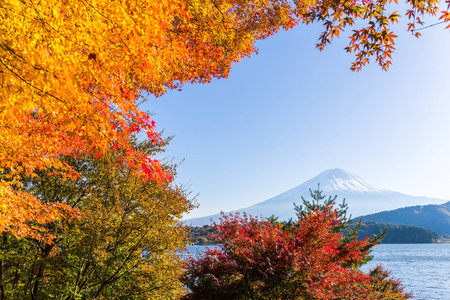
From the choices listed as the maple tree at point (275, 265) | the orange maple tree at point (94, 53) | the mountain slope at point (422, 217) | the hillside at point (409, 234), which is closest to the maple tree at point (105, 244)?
the maple tree at point (275, 265)

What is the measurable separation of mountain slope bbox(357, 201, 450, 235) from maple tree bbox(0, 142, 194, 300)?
569 feet

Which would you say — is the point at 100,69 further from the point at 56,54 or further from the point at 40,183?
the point at 40,183

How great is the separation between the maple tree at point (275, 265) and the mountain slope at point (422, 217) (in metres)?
174

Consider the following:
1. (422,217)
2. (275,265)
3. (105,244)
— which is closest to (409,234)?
(422,217)

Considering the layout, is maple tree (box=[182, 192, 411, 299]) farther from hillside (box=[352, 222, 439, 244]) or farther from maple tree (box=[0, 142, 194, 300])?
hillside (box=[352, 222, 439, 244])

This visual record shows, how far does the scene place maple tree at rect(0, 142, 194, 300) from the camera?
330 inches

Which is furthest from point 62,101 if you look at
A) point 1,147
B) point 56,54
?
point 1,147

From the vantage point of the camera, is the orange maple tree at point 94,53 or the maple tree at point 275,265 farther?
the maple tree at point 275,265

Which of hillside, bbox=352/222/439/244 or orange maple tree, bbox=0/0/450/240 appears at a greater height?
orange maple tree, bbox=0/0/450/240

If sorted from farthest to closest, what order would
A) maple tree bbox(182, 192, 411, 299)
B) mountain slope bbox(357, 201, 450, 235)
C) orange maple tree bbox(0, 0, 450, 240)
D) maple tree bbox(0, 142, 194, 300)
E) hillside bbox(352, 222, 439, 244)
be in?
mountain slope bbox(357, 201, 450, 235)
hillside bbox(352, 222, 439, 244)
maple tree bbox(0, 142, 194, 300)
maple tree bbox(182, 192, 411, 299)
orange maple tree bbox(0, 0, 450, 240)

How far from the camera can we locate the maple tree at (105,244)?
838 cm

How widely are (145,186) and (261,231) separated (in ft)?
15.6

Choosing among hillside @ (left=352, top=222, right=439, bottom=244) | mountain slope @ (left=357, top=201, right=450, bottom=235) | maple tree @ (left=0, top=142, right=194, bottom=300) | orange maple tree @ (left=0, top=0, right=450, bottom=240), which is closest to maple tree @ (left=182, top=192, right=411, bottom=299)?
maple tree @ (left=0, top=142, right=194, bottom=300)

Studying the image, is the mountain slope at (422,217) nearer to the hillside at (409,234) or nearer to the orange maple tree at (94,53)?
the hillside at (409,234)
